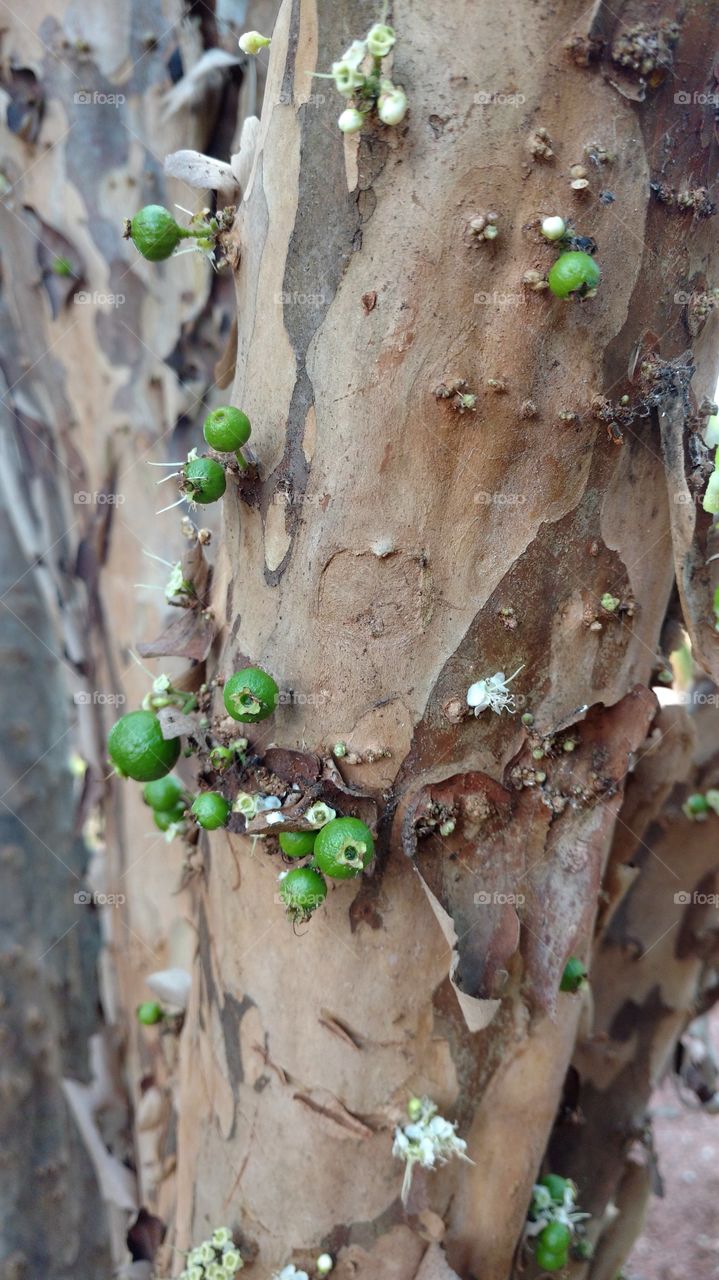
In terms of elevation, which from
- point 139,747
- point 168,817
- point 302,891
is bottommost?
point 168,817

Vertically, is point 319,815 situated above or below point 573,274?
below

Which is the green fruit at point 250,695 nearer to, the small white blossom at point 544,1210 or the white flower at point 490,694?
the white flower at point 490,694

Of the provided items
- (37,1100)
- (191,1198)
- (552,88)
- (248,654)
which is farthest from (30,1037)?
(552,88)

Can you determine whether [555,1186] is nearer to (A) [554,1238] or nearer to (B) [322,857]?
(A) [554,1238]

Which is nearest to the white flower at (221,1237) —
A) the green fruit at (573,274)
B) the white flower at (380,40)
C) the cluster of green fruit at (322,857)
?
the cluster of green fruit at (322,857)

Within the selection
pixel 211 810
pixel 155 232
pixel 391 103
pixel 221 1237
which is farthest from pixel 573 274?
pixel 221 1237

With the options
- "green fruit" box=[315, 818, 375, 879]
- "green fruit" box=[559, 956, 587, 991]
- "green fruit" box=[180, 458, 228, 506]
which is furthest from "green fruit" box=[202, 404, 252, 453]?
"green fruit" box=[559, 956, 587, 991]

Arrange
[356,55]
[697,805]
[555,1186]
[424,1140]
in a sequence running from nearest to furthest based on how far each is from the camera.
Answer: [356,55] → [424,1140] → [555,1186] → [697,805]
